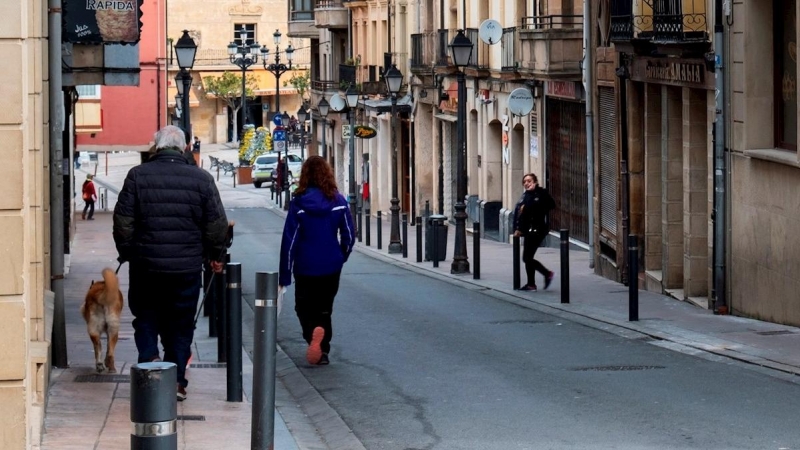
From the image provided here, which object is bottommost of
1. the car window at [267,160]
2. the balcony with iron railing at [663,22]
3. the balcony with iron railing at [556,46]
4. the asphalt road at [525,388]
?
the asphalt road at [525,388]

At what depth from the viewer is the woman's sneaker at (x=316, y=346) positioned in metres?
12.6

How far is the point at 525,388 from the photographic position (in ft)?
37.0

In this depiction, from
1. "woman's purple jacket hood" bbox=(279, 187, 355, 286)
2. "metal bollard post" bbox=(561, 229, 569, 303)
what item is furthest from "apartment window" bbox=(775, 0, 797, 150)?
"woman's purple jacket hood" bbox=(279, 187, 355, 286)

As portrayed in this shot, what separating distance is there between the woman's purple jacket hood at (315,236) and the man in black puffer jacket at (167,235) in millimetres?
2471

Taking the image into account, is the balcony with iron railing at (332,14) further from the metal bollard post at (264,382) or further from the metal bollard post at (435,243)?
the metal bollard post at (264,382)

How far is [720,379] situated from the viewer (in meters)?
11.6

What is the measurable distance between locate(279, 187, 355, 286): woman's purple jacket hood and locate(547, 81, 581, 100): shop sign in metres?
17.5

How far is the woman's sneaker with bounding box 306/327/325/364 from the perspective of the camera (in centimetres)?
1256

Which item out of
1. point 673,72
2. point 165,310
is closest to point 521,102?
point 673,72

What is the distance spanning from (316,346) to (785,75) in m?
6.65

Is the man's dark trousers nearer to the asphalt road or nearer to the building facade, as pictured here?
the asphalt road

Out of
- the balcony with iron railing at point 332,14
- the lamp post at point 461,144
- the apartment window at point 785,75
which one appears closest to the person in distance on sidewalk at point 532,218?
the lamp post at point 461,144

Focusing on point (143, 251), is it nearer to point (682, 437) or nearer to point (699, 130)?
point (682, 437)

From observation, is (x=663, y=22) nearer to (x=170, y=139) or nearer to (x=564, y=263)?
(x=564, y=263)
